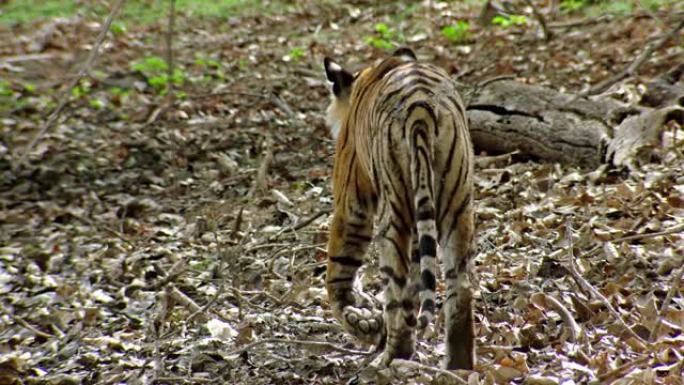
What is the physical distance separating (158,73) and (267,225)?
568 centimetres

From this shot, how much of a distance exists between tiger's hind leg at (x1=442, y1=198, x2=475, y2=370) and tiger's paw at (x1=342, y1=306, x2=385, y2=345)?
0.70 meters

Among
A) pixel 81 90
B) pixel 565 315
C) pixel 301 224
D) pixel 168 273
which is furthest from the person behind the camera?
pixel 81 90

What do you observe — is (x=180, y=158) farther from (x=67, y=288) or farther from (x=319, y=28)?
(x=319, y=28)

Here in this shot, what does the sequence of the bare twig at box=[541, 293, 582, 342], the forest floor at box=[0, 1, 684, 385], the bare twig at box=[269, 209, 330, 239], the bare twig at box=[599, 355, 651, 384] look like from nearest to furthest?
the bare twig at box=[599, 355, 651, 384] → the bare twig at box=[541, 293, 582, 342] → the forest floor at box=[0, 1, 684, 385] → the bare twig at box=[269, 209, 330, 239]

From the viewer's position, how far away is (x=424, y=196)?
382 cm

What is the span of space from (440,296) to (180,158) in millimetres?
4647

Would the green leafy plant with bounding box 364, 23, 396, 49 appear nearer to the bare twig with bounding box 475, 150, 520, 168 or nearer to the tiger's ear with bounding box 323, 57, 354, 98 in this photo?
the bare twig with bounding box 475, 150, 520, 168

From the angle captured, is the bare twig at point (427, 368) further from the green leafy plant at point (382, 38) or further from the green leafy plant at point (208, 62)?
the green leafy plant at point (208, 62)

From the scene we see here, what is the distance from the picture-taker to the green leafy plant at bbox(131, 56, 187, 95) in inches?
457

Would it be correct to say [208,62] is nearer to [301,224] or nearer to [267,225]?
[267,225]

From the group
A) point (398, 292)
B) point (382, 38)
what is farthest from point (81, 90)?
point (398, 292)

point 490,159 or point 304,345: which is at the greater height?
point 490,159

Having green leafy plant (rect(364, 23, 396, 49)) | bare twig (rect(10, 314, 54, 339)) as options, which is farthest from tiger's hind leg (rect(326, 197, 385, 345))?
green leafy plant (rect(364, 23, 396, 49))

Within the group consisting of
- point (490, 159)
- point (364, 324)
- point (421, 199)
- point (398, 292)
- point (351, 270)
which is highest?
point (421, 199)
